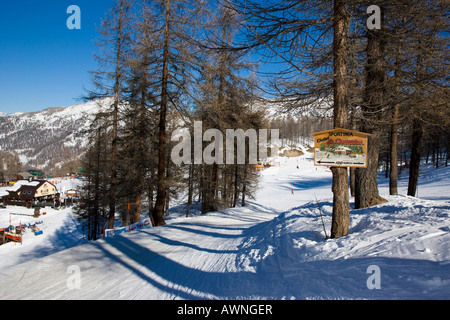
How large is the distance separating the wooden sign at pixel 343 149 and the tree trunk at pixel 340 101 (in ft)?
0.73

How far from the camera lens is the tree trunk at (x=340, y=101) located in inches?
169

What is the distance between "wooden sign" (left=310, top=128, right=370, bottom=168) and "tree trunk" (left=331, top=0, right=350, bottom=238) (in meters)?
0.22

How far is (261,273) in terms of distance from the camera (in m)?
4.06

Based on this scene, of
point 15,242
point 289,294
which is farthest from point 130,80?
point 15,242

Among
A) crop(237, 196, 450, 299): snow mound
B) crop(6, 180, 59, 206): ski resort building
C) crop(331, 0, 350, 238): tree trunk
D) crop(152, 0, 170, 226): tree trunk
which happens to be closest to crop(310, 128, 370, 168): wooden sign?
crop(331, 0, 350, 238): tree trunk

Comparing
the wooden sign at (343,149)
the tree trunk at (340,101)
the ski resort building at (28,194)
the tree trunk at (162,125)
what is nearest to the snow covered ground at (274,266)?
the tree trunk at (340,101)

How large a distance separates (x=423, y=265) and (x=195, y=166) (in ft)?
52.9

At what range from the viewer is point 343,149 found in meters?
4.37

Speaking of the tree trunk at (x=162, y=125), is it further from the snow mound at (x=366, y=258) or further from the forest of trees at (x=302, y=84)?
the snow mound at (x=366, y=258)

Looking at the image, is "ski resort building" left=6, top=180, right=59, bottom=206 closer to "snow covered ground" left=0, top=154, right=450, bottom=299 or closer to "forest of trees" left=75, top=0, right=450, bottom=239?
"forest of trees" left=75, top=0, right=450, bottom=239

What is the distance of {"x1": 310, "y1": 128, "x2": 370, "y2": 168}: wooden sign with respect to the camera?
14.0ft
